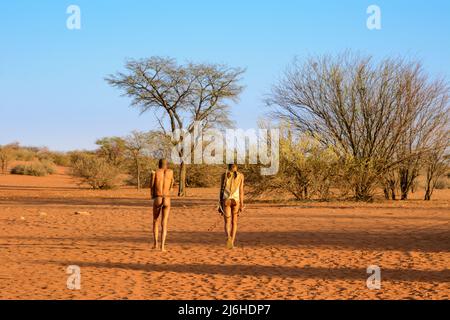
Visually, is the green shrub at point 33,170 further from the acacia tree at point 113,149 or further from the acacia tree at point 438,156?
the acacia tree at point 438,156

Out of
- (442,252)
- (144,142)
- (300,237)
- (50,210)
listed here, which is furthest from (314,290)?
(144,142)

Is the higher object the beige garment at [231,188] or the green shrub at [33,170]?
the green shrub at [33,170]

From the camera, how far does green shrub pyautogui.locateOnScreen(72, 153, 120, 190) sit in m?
40.2

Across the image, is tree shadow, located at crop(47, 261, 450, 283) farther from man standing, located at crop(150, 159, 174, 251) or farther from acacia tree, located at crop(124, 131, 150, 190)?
acacia tree, located at crop(124, 131, 150, 190)

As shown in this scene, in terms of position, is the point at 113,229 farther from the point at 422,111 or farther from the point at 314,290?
the point at 422,111

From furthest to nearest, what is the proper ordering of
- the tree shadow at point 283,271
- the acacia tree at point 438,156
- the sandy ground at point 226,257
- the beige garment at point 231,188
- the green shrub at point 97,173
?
the green shrub at point 97,173, the acacia tree at point 438,156, the beige garment at point 231,188, the tree shadow at point 283,271, the sandy ground at point 226,257

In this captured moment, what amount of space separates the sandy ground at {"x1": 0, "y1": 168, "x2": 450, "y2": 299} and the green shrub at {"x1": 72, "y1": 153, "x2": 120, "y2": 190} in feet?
70.7

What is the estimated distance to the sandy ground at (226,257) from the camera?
24.6 ft

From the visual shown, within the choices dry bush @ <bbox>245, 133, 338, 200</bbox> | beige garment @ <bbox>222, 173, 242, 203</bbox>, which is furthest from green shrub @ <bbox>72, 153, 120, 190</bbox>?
beige garment @ <bbox>222, 173, 242, 203</bbox>

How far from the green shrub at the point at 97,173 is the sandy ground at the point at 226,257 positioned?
21559mm

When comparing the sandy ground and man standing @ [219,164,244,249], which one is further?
man standing @ [219,164,244,249]

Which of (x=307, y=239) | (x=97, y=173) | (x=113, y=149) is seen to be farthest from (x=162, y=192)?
(x=113, y=149)

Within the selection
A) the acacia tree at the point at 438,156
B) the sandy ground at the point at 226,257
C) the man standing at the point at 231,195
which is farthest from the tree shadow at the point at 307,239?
the acacia tree at the point at 438,156

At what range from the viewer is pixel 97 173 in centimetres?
4016
